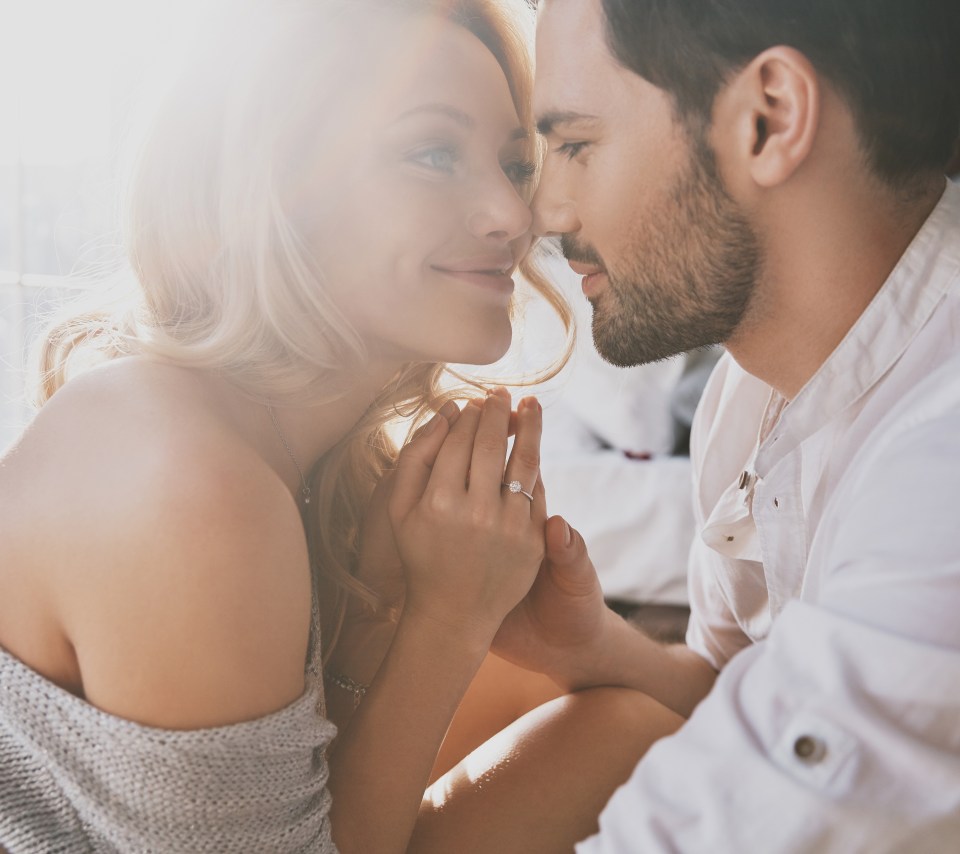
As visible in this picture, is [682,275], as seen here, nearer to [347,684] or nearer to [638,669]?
[638,669]

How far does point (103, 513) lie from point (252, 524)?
145 millimetres

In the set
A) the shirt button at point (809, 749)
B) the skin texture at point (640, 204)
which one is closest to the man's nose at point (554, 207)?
the skin texture at point (640, 204)

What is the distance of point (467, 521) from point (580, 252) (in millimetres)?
399

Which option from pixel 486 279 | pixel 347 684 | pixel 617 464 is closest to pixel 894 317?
pixel 486 279

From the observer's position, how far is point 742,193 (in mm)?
1233

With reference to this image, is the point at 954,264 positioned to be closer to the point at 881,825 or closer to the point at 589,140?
the point at 589,140

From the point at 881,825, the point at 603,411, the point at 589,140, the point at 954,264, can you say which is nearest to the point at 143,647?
the point at 881,825

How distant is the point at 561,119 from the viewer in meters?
1.30

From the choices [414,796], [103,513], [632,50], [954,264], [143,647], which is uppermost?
[632,50]

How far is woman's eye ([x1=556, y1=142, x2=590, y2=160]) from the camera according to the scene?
133cm

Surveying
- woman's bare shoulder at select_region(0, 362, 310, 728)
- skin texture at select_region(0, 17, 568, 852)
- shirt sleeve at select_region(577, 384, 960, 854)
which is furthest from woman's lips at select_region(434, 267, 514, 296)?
shirt sleeve at select_region(577, 384, 960, 854)

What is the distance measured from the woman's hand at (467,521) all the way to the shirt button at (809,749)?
57 centimetres

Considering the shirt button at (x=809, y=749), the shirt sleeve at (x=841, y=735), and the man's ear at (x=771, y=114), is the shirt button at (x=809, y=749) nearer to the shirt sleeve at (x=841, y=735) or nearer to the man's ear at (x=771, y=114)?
the shirt sleeve at (x=841, y=735)

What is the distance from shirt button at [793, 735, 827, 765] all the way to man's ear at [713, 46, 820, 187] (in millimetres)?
668
